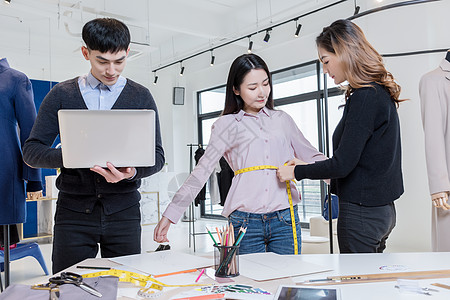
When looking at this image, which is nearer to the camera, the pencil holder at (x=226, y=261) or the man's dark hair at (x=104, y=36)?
the pencil holder at (x=226, y=261)

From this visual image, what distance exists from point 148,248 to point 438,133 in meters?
4.71

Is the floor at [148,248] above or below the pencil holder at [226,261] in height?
below

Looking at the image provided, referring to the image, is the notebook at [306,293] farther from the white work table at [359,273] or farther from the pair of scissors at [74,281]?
the pair of scissors at [74,281]

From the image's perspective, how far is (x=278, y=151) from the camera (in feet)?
5.84

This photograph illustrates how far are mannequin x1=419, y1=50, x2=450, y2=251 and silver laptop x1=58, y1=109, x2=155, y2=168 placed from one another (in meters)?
1.41

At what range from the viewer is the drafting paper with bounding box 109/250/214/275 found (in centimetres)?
124

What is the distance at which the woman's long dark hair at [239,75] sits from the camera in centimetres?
176

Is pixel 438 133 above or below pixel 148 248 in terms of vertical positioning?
above

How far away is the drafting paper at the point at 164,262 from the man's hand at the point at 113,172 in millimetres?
279

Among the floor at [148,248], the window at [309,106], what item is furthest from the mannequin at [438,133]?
the window at [309,106]

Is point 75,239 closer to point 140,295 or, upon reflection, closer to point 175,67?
point 140,295

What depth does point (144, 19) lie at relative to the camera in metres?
6.24

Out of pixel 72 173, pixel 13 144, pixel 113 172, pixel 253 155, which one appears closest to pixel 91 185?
pixel 72 173

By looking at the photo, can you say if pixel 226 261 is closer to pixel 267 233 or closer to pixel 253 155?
pixel 267 233
